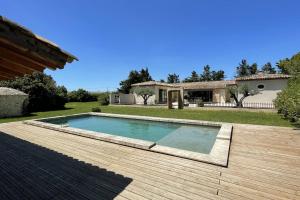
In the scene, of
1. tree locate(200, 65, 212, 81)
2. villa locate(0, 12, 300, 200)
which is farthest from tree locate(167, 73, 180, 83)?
villa locate(0, 12, 300, 200)

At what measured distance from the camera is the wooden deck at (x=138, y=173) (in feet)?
9.93

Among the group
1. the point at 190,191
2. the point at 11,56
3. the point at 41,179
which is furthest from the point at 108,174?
the point at 11,56

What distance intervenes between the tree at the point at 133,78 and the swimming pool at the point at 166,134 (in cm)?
2300

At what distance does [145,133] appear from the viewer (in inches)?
397

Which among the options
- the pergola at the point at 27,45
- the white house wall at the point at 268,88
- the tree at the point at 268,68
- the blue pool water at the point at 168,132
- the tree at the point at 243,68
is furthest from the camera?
the tree at the point at 243,68

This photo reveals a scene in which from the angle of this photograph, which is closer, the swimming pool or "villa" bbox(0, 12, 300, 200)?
"villa" bbox(0, 12, 300, 200)

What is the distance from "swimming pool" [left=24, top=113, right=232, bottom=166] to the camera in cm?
525

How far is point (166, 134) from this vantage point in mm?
9547

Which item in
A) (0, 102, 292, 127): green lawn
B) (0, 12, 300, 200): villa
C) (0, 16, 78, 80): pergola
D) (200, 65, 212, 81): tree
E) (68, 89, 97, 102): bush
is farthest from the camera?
(200, 65, 212, 81): tree

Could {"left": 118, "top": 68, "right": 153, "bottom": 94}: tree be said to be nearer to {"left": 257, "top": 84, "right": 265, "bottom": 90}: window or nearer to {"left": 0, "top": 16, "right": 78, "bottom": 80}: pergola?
{"left": 257, "top": 84, "right": 265, "bottom": 90}: window

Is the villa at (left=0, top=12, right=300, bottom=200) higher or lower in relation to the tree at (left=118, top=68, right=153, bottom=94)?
lower

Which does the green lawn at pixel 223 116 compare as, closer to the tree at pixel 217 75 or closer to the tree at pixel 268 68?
the tree at pixel 217 75

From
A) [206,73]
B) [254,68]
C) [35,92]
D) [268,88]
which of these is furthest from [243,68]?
[35,92]

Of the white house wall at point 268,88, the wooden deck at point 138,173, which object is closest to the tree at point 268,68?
the white house wall at point 268,88
